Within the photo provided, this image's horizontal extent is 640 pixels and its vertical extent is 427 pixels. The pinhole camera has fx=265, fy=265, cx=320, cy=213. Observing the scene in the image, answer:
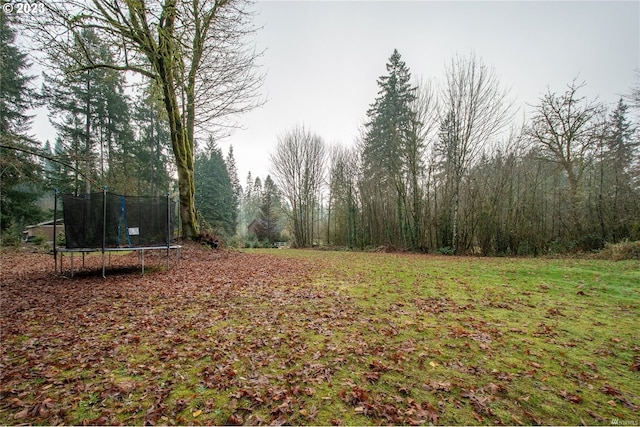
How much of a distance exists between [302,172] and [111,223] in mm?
16568

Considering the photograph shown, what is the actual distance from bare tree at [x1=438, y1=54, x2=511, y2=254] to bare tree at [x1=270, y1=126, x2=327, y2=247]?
10414mm

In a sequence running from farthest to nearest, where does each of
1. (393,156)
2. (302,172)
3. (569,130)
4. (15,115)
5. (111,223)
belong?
(302,172)
(393,156)
(15,115)
(569,130)
(111,223)

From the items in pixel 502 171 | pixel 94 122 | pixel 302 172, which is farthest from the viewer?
pixel 302 172

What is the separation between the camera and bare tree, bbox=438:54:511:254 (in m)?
12.4

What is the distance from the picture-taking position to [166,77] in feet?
27.7

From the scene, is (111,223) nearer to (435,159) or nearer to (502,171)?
(435,159)

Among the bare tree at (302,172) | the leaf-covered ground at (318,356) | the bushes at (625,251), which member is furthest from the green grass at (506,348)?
the bare tree at (302,172)

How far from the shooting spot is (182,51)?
6.20 metres

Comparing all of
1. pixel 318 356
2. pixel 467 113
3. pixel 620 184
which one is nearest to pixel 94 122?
pixel 467 113

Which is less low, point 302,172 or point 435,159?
point 302,172

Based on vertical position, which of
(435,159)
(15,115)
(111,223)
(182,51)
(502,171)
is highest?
(15,115)

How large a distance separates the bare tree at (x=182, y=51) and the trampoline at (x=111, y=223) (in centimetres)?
345

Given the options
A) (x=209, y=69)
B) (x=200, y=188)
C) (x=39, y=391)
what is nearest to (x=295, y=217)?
(x=200, y=188)

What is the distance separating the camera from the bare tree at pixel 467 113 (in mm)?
12414
